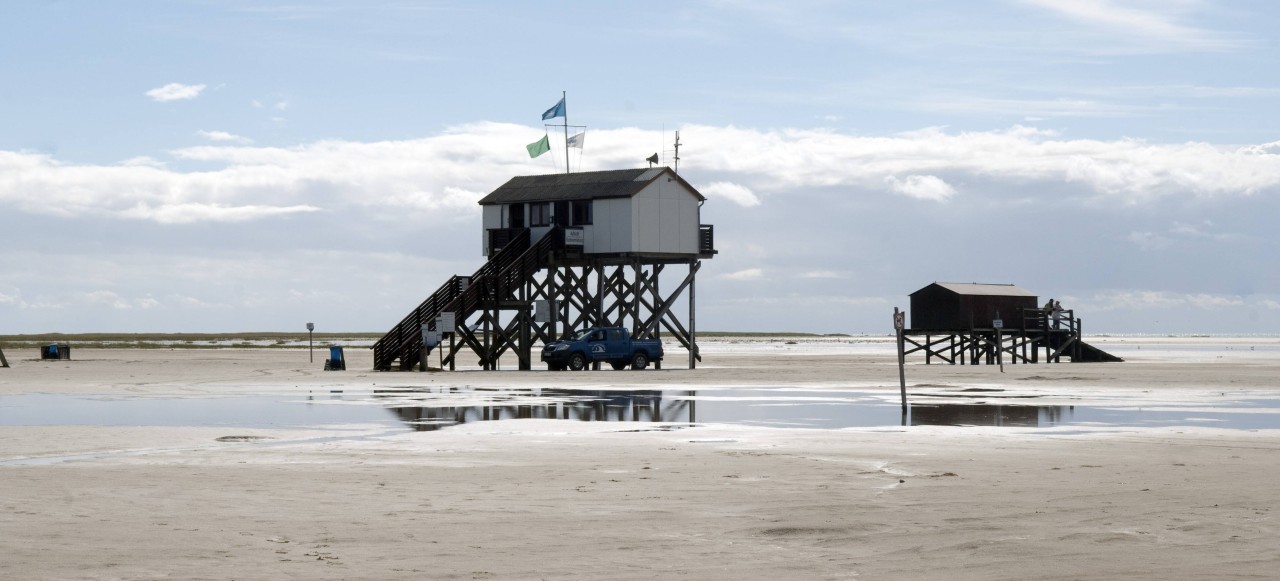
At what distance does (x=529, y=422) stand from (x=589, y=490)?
35.3 feet

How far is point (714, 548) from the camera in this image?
10789 millimetres

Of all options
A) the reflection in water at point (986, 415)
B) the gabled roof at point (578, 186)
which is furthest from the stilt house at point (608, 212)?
the reflection in water at point (986, 415)

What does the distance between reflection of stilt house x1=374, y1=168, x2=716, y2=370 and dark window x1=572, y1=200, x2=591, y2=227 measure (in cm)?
4

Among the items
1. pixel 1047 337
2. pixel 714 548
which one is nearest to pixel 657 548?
pixel 714 548

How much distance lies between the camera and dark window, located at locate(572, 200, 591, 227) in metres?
57.5

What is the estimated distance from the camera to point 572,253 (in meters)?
57.3

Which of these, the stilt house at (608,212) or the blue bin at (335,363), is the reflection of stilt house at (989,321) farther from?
the blue bin at (335,363)

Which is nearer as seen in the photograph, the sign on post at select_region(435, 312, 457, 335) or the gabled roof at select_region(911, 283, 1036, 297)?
the sign on post at select_region(435, 312, 457, 335)

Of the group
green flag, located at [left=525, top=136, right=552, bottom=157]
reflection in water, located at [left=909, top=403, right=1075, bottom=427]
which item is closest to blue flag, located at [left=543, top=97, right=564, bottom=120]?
green flag, located at [left=525, top=136, right=552, bottom=157]

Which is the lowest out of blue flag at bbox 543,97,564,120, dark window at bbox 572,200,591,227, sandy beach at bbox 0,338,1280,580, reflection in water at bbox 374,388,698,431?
sandy beach at bbox 0,338,1280,580

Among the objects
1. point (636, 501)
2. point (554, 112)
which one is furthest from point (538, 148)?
point (636, 501)

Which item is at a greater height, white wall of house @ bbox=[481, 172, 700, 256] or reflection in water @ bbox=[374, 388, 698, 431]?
white wall of house @ bbox=[481, 172, 700, 256]

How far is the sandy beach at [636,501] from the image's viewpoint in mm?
10055

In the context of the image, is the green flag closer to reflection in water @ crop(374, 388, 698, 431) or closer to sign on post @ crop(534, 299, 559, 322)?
sign on post @ crop(534, 299, 559, 322)
